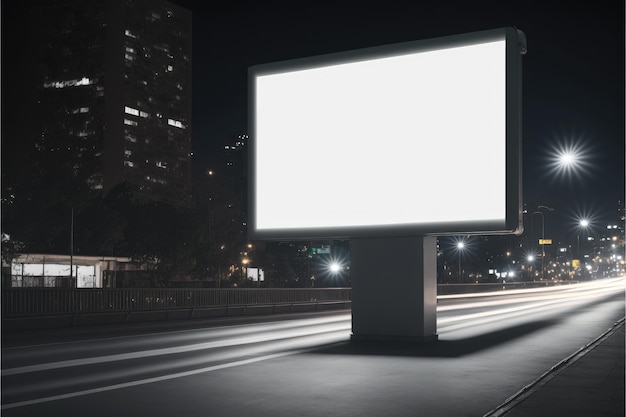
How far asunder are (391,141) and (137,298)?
56.5ft

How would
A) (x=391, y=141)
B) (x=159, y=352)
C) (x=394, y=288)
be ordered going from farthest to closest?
1. (x=394, y=288)
2. (x=391, y=141)
3. (x=159, y=352)

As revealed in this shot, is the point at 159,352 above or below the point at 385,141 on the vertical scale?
below

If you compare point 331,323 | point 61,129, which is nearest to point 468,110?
point 331,323

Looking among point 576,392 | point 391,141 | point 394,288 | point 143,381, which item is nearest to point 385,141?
point 391,141

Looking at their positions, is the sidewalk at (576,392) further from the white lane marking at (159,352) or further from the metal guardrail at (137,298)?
the metal guardrail at (137,298)

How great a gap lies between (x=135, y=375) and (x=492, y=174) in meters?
9.24

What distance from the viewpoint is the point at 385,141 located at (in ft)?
66.5

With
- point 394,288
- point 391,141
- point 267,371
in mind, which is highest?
point 391,141

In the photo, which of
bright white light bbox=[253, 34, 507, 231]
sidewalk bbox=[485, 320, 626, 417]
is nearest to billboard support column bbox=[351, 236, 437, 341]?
bright white light bbox=[253, 34, 507, 231]

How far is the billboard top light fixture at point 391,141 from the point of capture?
18688 mm

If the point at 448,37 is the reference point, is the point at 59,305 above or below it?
below

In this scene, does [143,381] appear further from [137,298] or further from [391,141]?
[137,298]

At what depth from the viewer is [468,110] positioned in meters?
19.1

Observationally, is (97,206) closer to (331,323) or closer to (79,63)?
(331,323)
